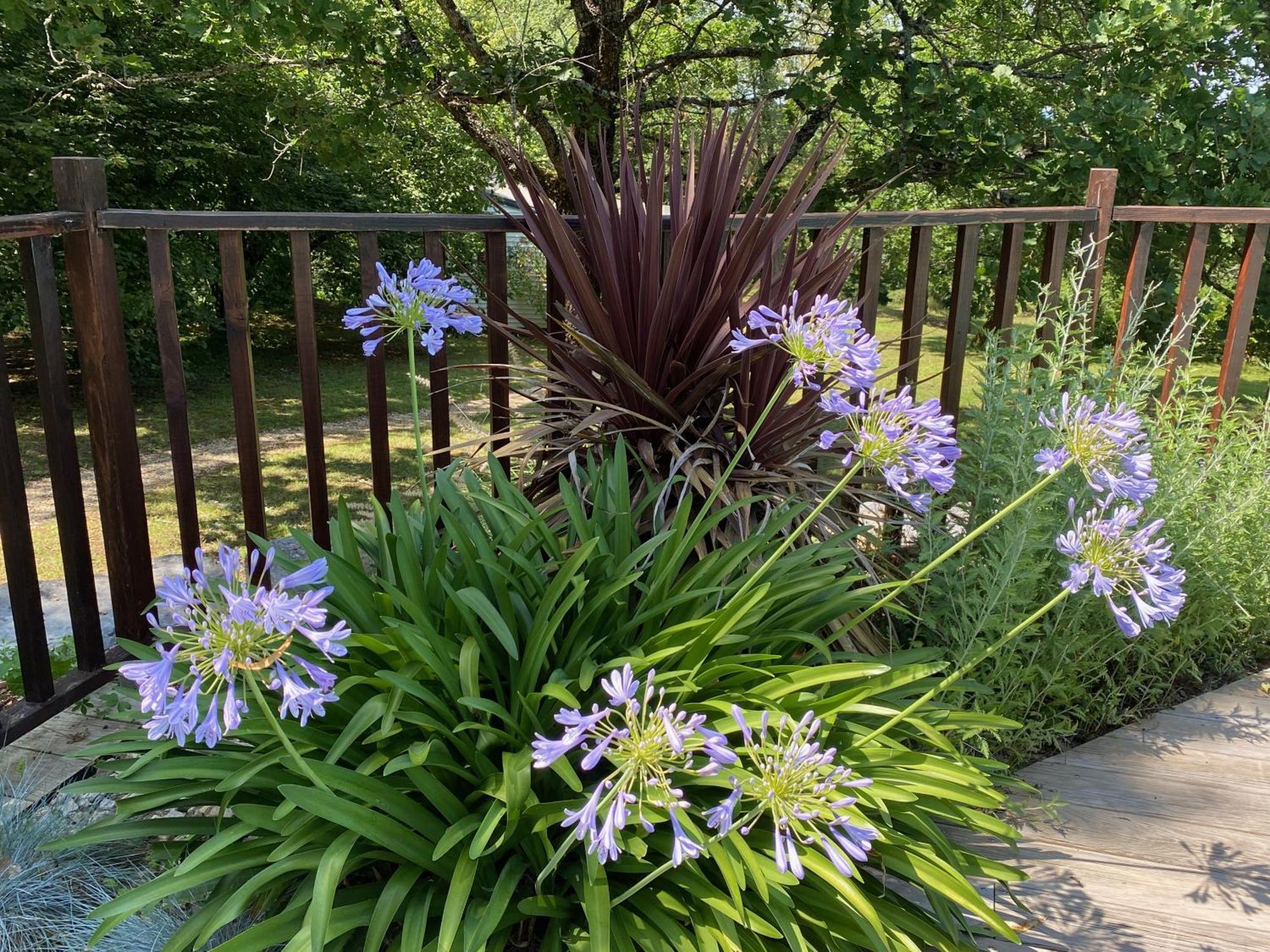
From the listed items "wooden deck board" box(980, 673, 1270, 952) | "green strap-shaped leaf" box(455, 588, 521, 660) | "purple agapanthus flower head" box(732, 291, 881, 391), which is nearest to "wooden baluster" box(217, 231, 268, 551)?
"green strap-shaped leaf" box(455, 588, 521, 660)

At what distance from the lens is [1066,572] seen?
218 cm

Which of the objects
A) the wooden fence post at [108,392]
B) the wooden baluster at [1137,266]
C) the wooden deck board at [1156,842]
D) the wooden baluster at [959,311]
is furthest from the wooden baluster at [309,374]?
the wooden baluster at [1137,266]

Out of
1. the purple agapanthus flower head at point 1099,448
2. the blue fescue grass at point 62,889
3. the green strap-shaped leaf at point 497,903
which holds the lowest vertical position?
the blue fescue grass at point 62,889

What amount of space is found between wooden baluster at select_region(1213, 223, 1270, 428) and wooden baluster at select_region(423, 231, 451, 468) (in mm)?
2605

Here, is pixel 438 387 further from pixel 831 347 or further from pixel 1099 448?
pixel 1099 448

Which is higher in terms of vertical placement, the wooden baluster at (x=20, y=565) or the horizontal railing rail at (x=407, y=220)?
the horizontal railing rail at (x=407, y=220)

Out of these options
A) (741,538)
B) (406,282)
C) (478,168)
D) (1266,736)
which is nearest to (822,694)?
(741,538)

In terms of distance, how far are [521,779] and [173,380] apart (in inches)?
56.2

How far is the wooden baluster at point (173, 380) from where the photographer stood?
213cm

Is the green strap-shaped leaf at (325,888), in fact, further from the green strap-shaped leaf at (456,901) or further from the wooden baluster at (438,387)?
the wooden baluster at (438,387)

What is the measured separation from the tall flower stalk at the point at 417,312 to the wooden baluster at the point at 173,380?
1.99 ft

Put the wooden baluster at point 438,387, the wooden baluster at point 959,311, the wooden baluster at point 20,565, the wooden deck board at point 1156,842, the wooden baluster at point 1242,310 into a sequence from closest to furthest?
the wooden deck board at point 1156,842 < the wooden baluster at point 20,565 < the wooden baluster at point 438,387 < the wooden baluster at point 959,311 < the wooden baluster at point 1242,310

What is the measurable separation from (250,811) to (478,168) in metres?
10.4

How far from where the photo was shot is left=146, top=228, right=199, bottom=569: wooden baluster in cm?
213
